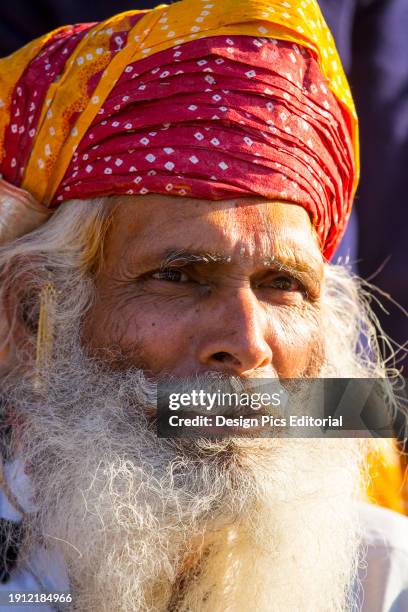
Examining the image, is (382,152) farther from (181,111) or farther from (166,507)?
(166,507)

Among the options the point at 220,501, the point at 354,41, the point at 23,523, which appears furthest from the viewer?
the point at 354,41

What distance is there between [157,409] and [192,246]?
17.2 inches

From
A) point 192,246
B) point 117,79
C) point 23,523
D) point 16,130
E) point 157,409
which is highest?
point 117,79

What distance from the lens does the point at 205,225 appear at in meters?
2.12

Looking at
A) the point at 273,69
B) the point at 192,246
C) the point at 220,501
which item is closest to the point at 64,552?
the point at 220,501

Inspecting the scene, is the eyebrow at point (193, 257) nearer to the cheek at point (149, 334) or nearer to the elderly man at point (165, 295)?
the elderly man at point (165, 295)

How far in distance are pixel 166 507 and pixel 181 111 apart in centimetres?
104

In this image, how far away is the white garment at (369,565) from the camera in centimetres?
225

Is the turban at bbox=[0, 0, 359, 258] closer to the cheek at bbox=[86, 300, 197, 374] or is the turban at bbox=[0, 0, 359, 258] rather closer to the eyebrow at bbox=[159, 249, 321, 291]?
the eyebrow at bbox=[159, 249, 321, 291]

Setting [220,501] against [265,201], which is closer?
[220,501]

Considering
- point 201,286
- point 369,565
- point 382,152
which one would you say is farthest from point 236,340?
point 382,152

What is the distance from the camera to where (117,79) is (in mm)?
2217

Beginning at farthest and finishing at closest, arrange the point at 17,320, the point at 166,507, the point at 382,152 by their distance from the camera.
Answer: the point at 382,152 → the point at 17,320 → the point at 166,507

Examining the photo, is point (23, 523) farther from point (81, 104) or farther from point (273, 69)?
point (273, 69)
